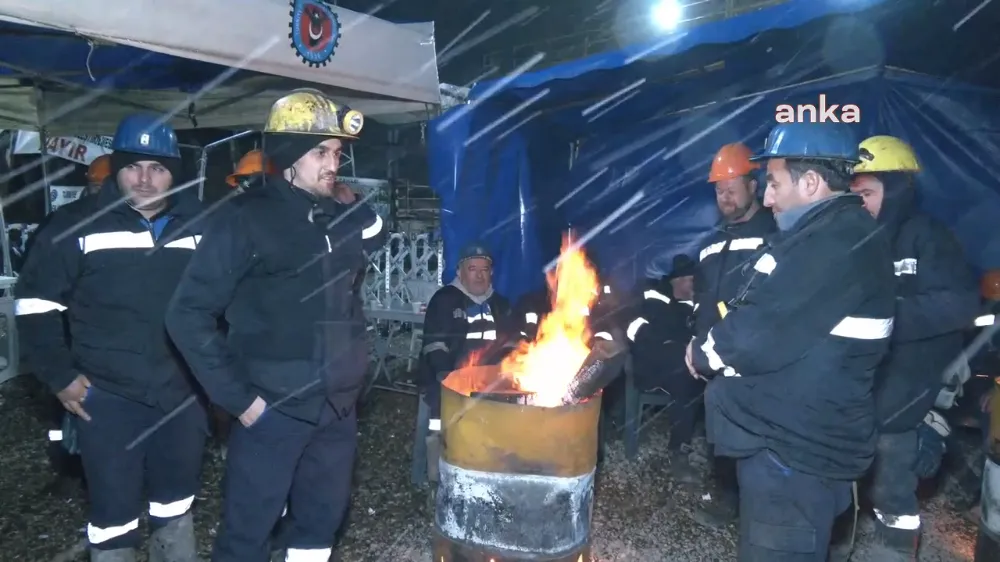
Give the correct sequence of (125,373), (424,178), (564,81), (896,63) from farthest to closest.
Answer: (424,178) → (564,81) → (896,63) → (125,373)

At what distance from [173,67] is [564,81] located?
324 cm

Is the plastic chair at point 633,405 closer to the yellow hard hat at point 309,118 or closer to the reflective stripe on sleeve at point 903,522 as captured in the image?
the reflective stripe on sleeve at point 903,522

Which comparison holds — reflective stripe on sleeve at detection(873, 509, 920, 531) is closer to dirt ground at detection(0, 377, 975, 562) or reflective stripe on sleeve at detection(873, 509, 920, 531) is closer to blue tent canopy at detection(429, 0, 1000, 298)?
dirt ground at detection(0, 377, 975, 562)

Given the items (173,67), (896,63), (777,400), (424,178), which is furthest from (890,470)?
(424,178)

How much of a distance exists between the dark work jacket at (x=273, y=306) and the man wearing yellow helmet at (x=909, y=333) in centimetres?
275

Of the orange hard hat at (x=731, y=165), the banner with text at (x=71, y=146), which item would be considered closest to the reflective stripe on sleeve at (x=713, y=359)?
the orange hard hat at (x=731, y=165)

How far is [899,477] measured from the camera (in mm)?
3527

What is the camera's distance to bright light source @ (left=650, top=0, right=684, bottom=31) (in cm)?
1095

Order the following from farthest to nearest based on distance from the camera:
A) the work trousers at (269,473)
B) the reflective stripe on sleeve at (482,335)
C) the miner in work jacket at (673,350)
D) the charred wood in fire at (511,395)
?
the miner in work jacket at (673,350), the reflective stripe on sleeve at (482,335), the charred wood in fire at (511,395), the work trousers at (269,473)

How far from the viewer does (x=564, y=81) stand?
16.4ft

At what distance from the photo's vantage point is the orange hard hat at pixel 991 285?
486 cm

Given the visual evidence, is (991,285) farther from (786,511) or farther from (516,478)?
(516,478)

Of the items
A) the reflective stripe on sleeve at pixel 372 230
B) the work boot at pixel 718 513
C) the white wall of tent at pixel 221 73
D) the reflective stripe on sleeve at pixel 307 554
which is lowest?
the work boot at pixel 718 513

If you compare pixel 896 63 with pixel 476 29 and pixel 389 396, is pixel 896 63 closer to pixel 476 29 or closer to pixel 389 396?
pixel 389 396
